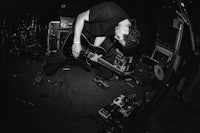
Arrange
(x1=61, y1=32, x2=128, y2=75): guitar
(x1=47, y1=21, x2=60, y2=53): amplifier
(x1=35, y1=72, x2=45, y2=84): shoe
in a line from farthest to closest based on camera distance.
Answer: (x1=47, y1=21, x2=60, y2=53): amplifier, (x1=35, y1=72, x2=45, y2=84): shoe, (x1=61, y1=32, x2=128, y2=75): guitar

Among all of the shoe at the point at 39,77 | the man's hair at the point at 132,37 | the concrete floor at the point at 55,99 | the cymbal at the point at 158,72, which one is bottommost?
the concrete floor at the point at 55,99

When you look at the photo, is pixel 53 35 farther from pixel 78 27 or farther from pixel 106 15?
pixel 106 15

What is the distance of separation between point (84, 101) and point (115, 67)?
0.75 meters

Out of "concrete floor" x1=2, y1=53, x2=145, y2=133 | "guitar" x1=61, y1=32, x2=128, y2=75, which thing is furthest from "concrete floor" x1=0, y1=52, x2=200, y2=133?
"guitar" x1=61, y1=32, x2=128, y2=75

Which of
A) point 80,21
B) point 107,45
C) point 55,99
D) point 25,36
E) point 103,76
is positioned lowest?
point 55,99

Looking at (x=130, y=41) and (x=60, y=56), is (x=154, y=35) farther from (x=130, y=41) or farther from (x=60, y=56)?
(x=60, y=56)

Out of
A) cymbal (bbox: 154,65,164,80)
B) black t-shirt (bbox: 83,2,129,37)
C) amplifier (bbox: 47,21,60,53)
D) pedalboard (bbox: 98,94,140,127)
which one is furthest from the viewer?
amplifier (bbox: 47,21,60,53)

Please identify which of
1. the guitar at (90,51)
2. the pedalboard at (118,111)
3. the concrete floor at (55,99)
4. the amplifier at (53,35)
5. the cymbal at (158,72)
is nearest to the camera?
the concrete floor at (55,99)

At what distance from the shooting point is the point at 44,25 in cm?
435

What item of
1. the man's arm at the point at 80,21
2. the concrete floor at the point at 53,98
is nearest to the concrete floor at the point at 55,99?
the concrete floor at the point at 53,98

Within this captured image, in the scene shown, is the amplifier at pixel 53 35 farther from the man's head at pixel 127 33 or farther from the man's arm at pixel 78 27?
the man's head at pixel 127 33

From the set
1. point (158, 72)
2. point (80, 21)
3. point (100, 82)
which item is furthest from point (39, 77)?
point (158, 72)

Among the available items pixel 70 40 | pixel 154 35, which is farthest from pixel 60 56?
pixel 154 35

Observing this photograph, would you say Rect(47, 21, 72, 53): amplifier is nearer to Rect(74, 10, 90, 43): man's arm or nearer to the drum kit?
the drum kit
